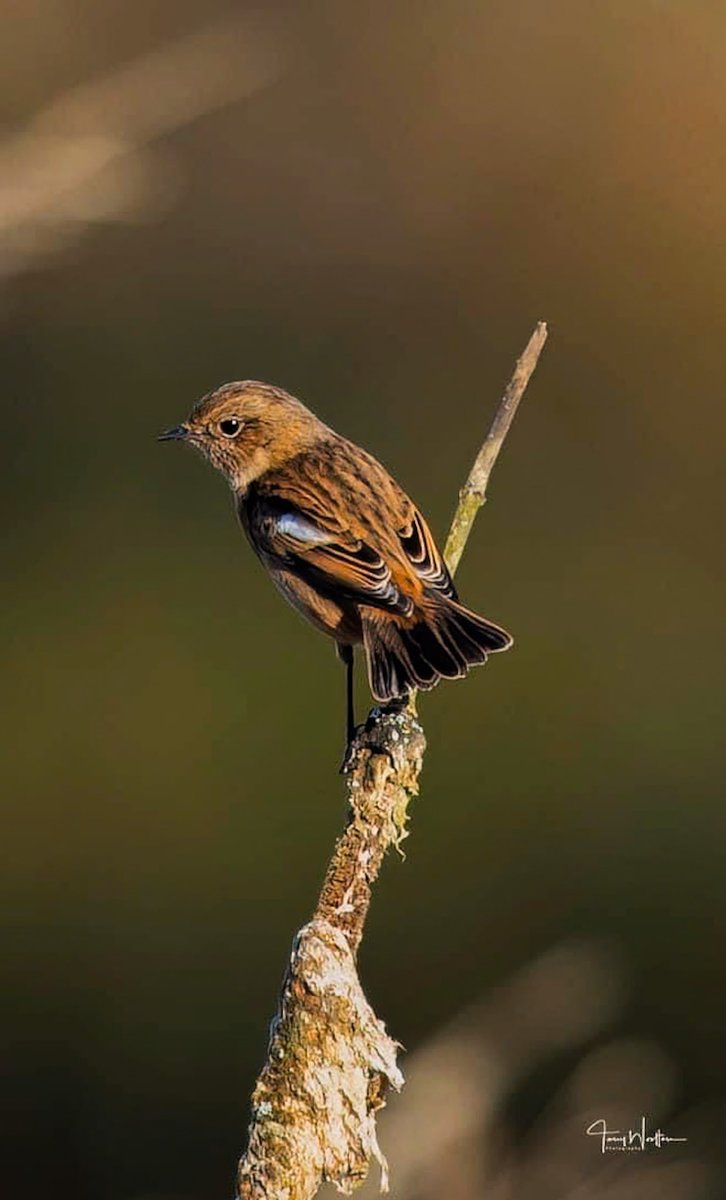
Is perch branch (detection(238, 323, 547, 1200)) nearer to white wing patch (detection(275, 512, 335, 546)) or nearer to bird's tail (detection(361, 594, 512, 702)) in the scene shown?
bird's tail (detection(361, 594, 512, 702))

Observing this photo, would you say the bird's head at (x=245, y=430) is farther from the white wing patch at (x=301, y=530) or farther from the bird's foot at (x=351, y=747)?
the bird's foot at (x=351, y=747)

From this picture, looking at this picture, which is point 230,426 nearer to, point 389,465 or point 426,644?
point 426,644

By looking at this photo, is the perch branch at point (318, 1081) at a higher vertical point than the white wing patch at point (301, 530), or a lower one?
lower

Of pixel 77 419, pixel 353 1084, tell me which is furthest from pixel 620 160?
pixel 353 1084
